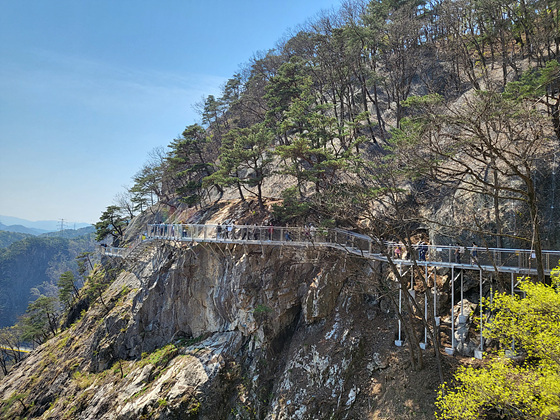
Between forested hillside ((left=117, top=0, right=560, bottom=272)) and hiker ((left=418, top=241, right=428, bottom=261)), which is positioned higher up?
forested hillside ((left=117, top=0, right=560, bottom=272))

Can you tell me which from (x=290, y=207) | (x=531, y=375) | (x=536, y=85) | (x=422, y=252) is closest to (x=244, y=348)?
(x=290, y=207)

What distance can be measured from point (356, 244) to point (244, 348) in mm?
8883

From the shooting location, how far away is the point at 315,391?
15.4 meters

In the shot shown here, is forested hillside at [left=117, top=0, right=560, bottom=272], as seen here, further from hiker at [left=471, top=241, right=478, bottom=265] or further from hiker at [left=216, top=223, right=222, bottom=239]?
hiker at [left=216, top=223, right=222, bottom=239]

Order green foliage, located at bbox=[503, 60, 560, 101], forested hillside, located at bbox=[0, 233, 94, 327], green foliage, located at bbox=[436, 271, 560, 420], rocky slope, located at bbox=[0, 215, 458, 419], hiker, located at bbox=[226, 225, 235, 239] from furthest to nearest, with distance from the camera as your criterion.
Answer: forested hillside, located at bbox=[0, 233, 94, 327] → hiker, located at bbox=[226, 225, 235, 239] → rocky slope, located at bbox=[0, 215, 458, 419] → green foliage, located at bbox=[503, 60, 560, 101] → green foliage, located at bbox=[436, 271, 560, 420]

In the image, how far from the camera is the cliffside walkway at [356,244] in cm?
1260

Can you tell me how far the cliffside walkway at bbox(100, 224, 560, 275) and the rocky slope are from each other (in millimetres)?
902

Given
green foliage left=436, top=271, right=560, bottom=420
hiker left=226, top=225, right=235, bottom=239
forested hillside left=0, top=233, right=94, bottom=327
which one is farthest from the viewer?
forested hillside left=0, top=233, right=94, bottom=327

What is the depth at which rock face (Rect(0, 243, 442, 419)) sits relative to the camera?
51.6 feet

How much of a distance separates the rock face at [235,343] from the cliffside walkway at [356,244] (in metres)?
0.91

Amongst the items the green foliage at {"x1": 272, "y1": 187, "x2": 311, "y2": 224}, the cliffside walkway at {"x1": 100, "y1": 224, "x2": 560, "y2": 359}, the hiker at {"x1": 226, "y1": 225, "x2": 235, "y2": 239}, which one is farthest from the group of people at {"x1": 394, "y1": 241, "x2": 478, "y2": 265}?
the hiker at {"x1": 226, "y1": 225, "x2": 235, "y2": 239}

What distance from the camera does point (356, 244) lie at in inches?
691

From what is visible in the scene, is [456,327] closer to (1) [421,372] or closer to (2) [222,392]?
(1) [421,372]

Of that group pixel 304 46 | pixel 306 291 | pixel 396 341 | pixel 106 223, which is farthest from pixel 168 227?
pixel 304 46
